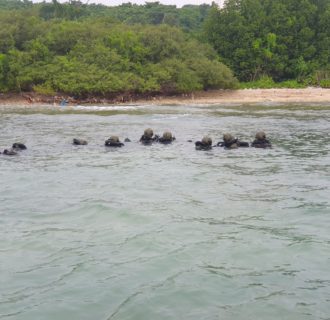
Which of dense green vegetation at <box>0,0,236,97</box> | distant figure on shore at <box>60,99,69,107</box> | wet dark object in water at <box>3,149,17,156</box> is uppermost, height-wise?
dense green vegetation at <box>0,0,236,97</box>

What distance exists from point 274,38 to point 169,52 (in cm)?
1195

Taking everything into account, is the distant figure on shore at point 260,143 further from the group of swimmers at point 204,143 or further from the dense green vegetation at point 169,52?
the dense green vegetation at point 169,52

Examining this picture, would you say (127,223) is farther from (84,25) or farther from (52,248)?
Answer: (84,25)

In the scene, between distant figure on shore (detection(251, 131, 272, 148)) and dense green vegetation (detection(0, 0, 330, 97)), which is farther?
dense green vegetation (detection(0, 0, 330, 97))

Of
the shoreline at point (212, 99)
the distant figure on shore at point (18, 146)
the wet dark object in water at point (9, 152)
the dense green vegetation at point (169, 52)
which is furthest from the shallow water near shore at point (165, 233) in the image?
the dense green vegetation at point (169, 52)

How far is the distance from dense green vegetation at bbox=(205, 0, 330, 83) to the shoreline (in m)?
7.28

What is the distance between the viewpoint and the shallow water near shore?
7.52m

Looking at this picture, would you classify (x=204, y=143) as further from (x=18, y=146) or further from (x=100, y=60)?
(x=100, y=60)

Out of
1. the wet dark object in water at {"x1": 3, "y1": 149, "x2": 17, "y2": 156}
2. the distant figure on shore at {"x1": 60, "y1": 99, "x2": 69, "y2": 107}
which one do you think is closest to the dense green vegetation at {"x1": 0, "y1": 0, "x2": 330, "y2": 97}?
the distant figure on shore at {"x1": 60, "y1": 99, "x2": 69, "y2": 107}

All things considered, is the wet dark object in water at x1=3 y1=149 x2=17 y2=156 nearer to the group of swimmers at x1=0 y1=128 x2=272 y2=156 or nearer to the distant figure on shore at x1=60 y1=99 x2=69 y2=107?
the group of swimmers at x1=0 y1=128 x2=272 y2=156

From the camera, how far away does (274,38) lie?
57969 millimetres

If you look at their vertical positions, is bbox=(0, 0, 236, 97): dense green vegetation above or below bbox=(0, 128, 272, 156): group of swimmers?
above

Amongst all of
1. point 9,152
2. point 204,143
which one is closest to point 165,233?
point 204,143

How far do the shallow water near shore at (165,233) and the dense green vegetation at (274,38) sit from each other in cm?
4017
